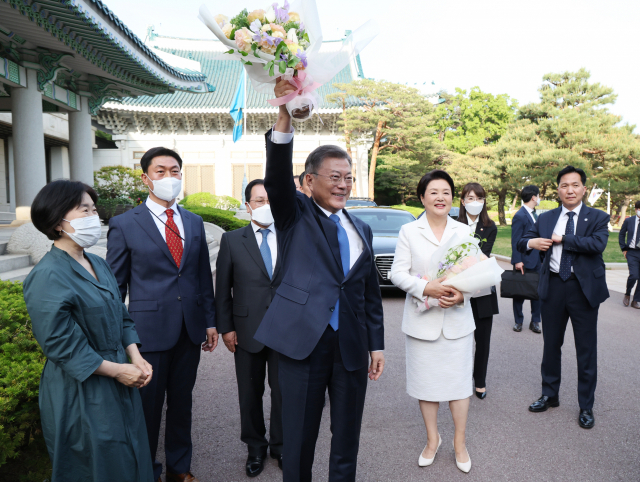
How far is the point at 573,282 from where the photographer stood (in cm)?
367

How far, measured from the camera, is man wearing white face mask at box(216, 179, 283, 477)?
2.98 m

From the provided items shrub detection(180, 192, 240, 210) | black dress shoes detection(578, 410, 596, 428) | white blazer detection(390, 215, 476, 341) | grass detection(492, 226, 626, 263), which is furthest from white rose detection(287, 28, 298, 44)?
shrub detection(180, 192, 240, 210)

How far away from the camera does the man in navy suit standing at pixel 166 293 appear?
2.65 meters

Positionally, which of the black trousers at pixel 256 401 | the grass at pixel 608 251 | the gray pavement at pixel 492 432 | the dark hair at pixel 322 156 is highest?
the dark hair at pixel 322 156

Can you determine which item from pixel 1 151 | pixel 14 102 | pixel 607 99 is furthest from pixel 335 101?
pixel 14 102

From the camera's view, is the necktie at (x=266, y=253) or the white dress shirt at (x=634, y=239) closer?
the necktie at (x=266, y=253)

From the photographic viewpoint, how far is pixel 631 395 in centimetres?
407

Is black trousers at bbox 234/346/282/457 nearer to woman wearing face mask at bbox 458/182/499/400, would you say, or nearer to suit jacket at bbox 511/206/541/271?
woman wearing face mask at bbox 458/182/499/400

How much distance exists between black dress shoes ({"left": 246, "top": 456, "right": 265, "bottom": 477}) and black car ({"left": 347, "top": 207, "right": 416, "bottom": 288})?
16.6 feet

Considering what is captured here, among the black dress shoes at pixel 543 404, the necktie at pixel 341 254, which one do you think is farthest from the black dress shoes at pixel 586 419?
the necktie at pixel 341 254

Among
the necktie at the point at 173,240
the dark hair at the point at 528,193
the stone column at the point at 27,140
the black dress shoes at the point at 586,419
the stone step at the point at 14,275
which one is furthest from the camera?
the stone column at the point at 27,140

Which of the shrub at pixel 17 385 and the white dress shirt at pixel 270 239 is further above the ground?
the white dress shirt at pixel 270 239

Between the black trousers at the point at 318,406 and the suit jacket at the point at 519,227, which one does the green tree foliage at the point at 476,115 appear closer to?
the suit jacket at the point at 519,227

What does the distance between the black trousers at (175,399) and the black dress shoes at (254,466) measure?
0.37 m
